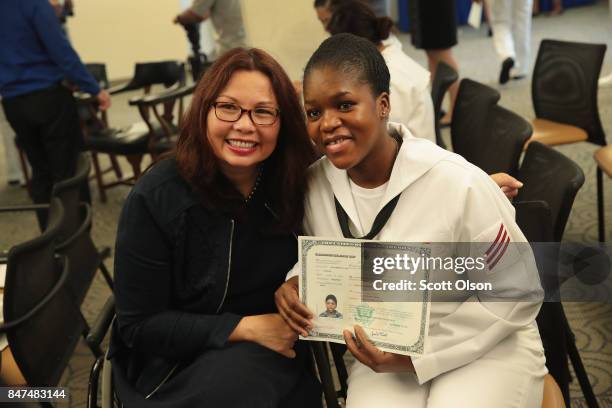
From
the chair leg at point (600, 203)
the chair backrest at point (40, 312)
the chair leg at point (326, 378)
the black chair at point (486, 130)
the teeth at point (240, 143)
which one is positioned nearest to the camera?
the teeth at point (240, 143)

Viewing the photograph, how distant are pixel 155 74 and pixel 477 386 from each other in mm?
4657

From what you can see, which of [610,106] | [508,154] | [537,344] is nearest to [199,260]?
[537,344]

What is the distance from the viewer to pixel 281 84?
159 cm

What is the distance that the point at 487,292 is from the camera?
58.9 inches

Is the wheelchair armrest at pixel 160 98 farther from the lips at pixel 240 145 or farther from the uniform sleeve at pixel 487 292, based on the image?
the uniform sleeve at pixel 487 292

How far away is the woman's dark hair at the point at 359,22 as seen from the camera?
3119mm

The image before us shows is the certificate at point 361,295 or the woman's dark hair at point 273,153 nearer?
the certificate at point 361,295

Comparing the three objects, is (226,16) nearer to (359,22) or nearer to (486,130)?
(359,22)

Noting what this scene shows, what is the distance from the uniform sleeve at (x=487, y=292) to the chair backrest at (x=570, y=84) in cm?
251

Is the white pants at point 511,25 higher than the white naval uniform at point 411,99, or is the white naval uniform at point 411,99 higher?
the white naval uniform at point 411,99

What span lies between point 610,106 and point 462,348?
5136 mm

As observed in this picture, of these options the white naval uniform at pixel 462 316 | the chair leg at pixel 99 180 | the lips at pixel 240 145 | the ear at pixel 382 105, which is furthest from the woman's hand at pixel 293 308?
the chair leg at pixel 99 180

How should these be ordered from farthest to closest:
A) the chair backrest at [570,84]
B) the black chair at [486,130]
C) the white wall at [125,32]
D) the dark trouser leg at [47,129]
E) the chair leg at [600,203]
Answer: the white wall at [125,32]
the dark trouser leg at [47,129]
the chair backrest at [570,84]
the chair leg at [600,203]
the black chair at [486,130]

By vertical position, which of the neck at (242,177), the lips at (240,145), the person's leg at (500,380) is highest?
the lips at (240,145)
